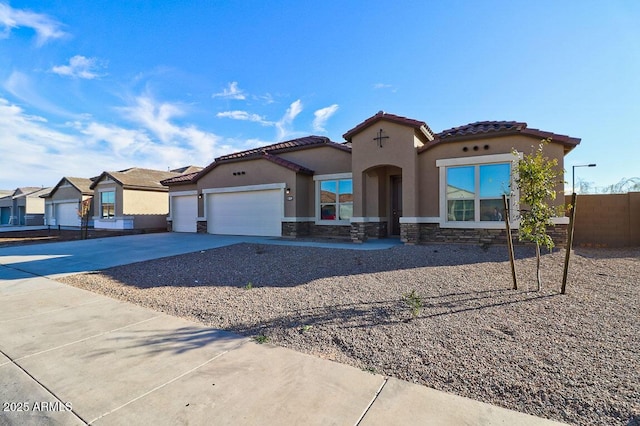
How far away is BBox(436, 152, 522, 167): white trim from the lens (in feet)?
33.9

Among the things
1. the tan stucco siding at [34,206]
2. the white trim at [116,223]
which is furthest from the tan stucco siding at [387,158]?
the tan stucco siding at [34,206]

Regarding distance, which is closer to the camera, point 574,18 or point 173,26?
point 574,18

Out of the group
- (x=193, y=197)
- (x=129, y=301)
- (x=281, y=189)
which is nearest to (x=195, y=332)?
(x=129, y=301)

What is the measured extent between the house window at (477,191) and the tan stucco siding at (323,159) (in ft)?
15.7

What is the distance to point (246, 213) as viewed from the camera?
16156mm

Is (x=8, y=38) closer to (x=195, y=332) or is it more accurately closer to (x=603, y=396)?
(x=195, y=332)

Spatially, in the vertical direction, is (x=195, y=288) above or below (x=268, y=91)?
below

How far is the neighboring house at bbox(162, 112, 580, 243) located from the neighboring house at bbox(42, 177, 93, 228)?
51.5 feet

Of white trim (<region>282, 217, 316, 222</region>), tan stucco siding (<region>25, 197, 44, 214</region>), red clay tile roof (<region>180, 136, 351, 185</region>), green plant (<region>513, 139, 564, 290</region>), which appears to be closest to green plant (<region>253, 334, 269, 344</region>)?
green plant (<region>513, 139, 564, 290</region>)

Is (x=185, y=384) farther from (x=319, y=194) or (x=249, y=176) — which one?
(x=249, y=176)

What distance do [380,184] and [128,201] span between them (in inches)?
744

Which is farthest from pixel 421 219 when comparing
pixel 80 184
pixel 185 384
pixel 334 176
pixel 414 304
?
pixel 80 184

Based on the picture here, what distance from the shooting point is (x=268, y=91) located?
15.5 metres

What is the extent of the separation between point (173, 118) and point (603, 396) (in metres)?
20.1
